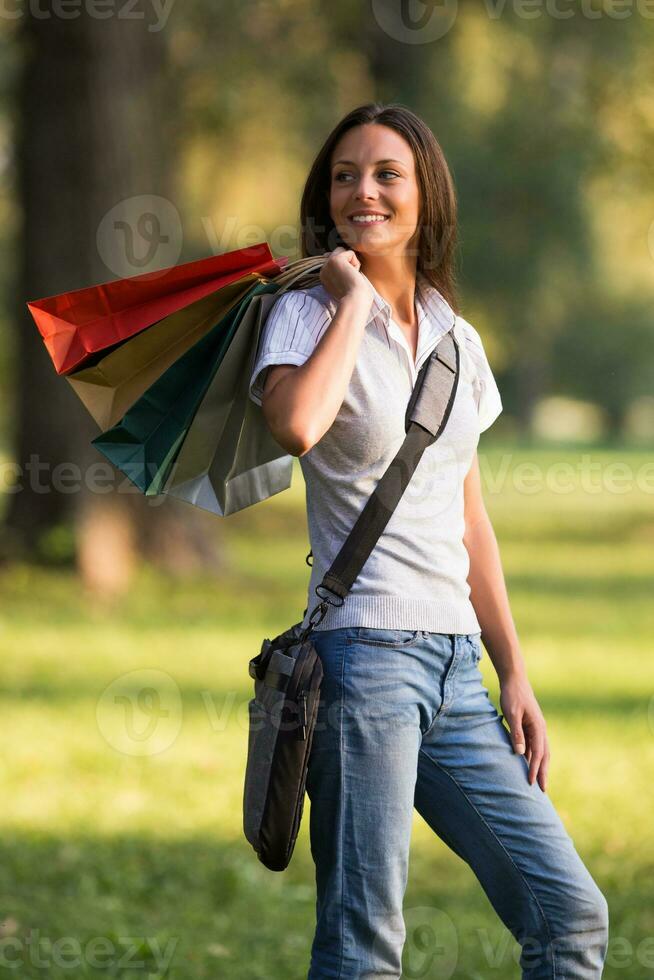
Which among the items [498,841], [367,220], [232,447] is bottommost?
[498,841]

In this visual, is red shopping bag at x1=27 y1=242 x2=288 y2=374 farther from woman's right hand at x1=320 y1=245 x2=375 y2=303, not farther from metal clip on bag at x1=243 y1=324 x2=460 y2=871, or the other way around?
metal clip on bag at x1=243 y1=324 x2=460 y2=871

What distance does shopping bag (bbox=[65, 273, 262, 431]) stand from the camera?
9.79ft

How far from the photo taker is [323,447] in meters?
2.78

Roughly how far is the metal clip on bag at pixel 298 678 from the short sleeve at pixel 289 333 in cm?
24

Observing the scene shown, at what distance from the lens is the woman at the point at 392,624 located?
2707mm

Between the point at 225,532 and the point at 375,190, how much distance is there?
53.4 feet

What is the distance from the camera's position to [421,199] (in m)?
3.02

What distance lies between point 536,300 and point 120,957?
28127mm

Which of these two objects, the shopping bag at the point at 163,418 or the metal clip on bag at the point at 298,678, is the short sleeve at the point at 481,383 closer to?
the metal clip on bag at the point at 298,678

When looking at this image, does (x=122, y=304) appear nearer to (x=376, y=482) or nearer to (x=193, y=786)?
(x=376, y=482)

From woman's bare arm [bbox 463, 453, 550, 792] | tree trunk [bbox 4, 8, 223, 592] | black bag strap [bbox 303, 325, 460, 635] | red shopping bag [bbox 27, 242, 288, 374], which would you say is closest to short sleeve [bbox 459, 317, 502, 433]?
woman's bare arm [bbox 463, 453, 550, 792]

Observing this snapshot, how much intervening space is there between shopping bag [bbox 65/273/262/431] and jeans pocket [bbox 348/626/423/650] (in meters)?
0.72

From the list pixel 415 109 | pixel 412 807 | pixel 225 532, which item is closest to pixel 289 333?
pixel 412 807

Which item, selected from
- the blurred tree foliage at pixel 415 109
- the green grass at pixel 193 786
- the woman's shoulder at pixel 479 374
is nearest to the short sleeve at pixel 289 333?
the woman's shoulder at pixel 479 374
